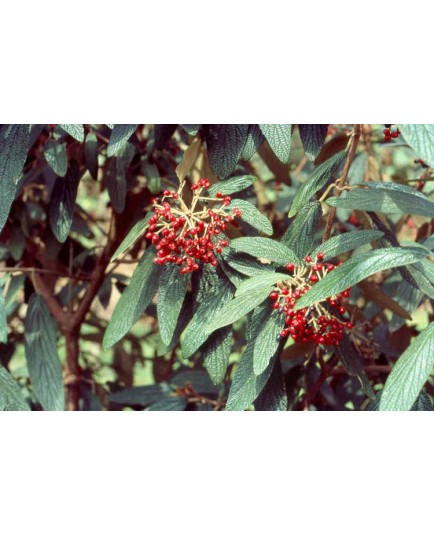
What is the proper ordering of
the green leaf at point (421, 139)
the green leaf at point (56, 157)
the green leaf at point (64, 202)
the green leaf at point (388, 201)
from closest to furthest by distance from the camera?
the green leaf at point (421, 139), the green leaf at point (388, 201), the green leaf at point (56, 157), the green leaf at point (64, 202)

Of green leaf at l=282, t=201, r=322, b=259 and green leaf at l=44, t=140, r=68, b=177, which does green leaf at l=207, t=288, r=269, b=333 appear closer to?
green leaf at l=282, t=201, r=322, b=259

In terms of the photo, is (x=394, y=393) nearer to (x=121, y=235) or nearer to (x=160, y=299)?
(x=160, y=299)

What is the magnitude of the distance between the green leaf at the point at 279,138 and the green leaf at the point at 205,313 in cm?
20

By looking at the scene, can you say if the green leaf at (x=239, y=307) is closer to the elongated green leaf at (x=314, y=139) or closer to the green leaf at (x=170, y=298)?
the green leaf at (x=170, y=298)

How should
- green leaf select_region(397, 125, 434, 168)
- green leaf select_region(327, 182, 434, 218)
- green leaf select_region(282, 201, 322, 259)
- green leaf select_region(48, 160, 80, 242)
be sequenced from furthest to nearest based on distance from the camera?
green leaf select_region(48, 160, 80, 242) < green leaf select_region(282, 201, 322, 259) < green leaf select_region(327, 182, 434, 218) < green leaf select_region(397, 125, 434, 168)

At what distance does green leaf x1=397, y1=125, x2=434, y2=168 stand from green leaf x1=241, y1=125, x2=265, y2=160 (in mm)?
286

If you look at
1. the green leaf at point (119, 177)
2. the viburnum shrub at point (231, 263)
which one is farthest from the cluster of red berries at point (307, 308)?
the green leaf at point (119, 177)

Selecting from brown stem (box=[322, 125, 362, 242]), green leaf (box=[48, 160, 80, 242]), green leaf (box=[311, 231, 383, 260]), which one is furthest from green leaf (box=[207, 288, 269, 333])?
green leaf (box=[48, 160, 80, 242])

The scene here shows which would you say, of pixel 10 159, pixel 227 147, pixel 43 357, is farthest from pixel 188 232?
pixel 43 357

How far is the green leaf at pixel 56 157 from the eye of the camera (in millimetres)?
1251

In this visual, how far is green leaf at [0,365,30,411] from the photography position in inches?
46.7

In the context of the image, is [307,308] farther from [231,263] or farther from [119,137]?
[119,137]

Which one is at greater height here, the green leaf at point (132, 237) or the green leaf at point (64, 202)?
the green leaf at point (64, 202)

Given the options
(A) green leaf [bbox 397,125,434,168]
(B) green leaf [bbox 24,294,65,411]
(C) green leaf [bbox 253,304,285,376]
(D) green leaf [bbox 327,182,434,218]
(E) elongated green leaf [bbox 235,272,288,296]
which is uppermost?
(A) green leaf [bbox 397,125,434,168]
